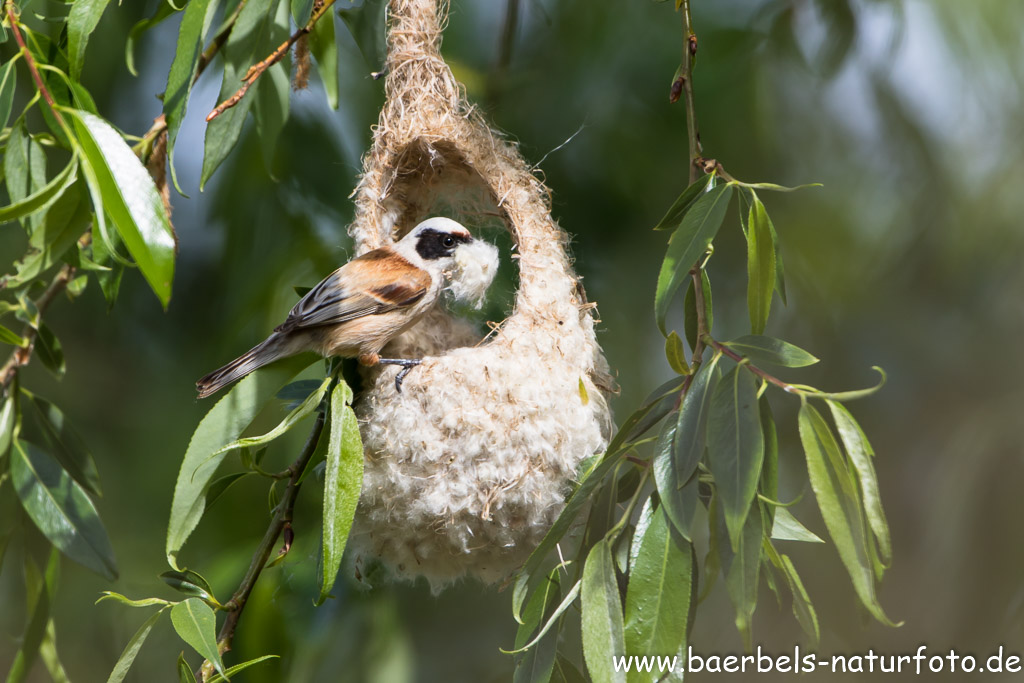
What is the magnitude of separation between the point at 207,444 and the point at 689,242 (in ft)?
2.47

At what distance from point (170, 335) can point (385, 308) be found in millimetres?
1072

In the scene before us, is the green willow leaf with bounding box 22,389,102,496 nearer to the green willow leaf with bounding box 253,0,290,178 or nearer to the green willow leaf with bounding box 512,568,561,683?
the green willow leaf with bounding box 253,0,290,178

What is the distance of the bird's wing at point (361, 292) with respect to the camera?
1.29 meters

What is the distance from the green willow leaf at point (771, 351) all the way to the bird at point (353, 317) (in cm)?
55

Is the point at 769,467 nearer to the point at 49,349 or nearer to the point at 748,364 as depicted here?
the point at 748,364

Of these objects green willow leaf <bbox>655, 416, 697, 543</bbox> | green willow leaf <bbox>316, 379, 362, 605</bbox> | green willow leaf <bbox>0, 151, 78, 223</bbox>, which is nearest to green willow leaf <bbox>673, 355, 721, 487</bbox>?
green willow leaf <bbox>655, 416, 697, 543</bbox>

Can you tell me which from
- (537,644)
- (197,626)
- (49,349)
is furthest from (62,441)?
(537,644)

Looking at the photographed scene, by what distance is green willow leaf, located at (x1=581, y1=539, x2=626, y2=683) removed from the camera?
897 mm

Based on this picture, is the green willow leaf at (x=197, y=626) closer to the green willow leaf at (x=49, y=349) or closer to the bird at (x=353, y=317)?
the bird at (x=353, y=317)

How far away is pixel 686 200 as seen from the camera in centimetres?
101

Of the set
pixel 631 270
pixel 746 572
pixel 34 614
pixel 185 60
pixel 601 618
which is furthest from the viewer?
pixel 631 270

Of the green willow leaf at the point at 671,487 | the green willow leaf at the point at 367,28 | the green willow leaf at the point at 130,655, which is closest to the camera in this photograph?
the green willow leaf at the point at 671,487

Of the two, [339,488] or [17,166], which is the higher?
[17,166]

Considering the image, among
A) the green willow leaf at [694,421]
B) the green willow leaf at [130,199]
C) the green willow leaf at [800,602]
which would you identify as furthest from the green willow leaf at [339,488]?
the green willow leaf at [800,602]
